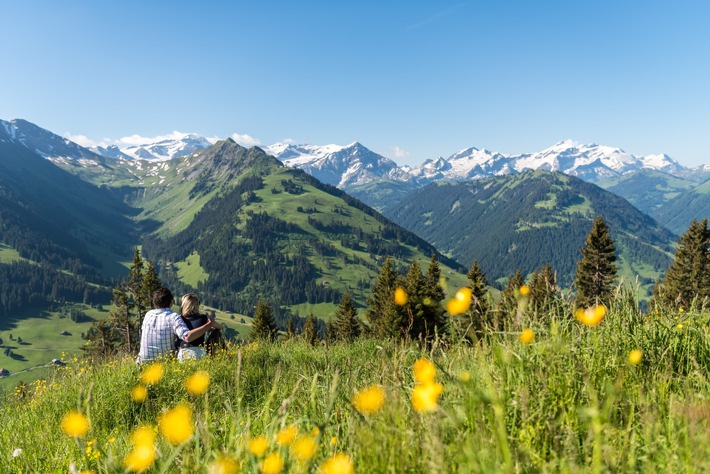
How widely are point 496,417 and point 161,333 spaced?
8220 mm

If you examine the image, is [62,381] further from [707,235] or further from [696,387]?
[707,235]

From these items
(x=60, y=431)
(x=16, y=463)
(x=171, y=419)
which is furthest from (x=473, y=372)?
(x=60, y=431)

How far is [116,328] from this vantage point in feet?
168

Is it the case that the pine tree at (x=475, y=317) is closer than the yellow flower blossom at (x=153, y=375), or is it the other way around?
the pine tree at (x=475, y=317)

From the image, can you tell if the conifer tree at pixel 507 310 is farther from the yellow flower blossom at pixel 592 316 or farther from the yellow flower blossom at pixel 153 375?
the yellow flower blossom at pixel 153 375

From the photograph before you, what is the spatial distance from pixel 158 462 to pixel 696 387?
385 cm

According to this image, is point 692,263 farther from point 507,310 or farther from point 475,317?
point 475,317

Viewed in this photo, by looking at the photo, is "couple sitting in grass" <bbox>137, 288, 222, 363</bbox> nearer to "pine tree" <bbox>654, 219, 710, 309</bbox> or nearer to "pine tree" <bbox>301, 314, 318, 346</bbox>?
"pine tree" <bbox>301, 314, 318, 346</bbox>

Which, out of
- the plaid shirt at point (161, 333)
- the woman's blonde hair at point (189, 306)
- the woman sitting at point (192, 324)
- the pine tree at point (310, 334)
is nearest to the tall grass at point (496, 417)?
the woman sitting at point (192, 324)

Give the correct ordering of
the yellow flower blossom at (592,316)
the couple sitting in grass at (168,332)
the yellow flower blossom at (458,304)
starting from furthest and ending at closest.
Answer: the couple sitting in grass at (168,332) < the yellow flower blossom at (592,316) < the yellow flower blossom at (458,304)

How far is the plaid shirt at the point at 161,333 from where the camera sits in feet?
28.2

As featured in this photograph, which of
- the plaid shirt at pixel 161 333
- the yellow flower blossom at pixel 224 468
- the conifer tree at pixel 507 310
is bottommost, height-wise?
the plaid shirt at pixel 161 333

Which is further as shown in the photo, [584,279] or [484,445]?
[584,279]

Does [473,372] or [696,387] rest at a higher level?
[696,387]
